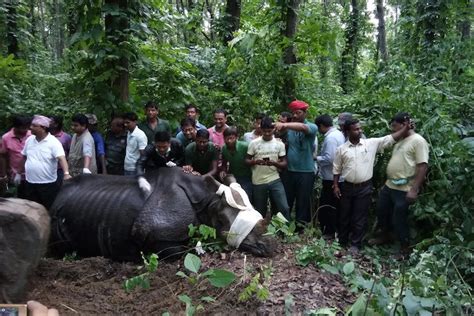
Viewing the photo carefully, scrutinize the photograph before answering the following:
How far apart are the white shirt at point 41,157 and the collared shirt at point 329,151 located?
3.54 meters

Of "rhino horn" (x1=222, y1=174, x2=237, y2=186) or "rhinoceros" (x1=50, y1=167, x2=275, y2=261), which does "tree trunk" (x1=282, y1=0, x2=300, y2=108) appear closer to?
"rhino horn" (x1=222, y1=174, x2=237, y2=186)

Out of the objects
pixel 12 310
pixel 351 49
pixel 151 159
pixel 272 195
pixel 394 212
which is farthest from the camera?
pixel 351 49

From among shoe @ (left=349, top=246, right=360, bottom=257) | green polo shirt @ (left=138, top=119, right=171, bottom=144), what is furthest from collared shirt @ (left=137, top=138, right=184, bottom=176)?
shoe @ (left=349, top=246, right=360, bottom=257)

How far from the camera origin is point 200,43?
14539 millimetres

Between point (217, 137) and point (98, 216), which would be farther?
point (217, 137)

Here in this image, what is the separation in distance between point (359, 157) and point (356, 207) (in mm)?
672

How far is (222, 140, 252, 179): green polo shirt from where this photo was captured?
6.15 m

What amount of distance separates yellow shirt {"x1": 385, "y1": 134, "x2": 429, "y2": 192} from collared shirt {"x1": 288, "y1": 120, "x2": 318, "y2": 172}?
106cm

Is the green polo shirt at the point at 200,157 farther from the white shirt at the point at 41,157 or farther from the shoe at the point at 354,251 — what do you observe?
the shoe at the point at 354,251

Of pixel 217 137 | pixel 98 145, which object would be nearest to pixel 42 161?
pixel 98 145

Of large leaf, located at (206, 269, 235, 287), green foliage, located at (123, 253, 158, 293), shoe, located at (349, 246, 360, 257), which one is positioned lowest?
shoe, located at (349, 246, 360, 257)

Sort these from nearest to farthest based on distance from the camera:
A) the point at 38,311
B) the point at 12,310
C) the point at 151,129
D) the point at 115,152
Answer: the point at 12,310
the point at 38,311
the point at 115,152
the point at 151,129

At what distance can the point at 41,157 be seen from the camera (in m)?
5.84

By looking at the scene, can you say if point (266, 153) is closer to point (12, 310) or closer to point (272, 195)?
point (272, 195)
